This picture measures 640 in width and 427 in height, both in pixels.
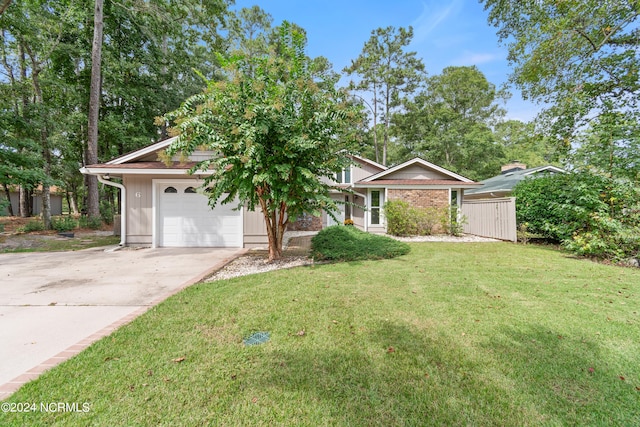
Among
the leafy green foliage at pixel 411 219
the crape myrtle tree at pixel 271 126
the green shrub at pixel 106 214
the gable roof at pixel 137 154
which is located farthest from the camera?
the green shrub at pixel 106 214

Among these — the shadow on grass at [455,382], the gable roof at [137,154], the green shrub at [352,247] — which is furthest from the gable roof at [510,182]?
the gable roof at [137,154]

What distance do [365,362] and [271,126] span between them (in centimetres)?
480

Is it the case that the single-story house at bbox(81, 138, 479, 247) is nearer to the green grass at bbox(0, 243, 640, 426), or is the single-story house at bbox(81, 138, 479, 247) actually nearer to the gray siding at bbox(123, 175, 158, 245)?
the gray siding at bbox(123, 175, 158, 245)

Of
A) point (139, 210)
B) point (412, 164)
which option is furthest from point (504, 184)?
point (139, 210)

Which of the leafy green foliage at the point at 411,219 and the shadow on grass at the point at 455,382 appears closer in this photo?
the shadow on grass at the point at 455,382

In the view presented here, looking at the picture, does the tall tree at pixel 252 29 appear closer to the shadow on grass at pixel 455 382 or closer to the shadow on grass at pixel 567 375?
the shadow on grass at pixel 455 382

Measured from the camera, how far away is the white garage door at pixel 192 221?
924cm

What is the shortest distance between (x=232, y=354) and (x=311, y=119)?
4854mm

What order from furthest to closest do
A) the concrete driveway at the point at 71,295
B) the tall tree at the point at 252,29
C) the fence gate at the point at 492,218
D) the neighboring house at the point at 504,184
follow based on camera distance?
1. the tall tree at the point at 252,29
2. the neighboring house at the point at 504,184
3. the fence gate at the point at 492,218
4. the concrete driveway at the point at 71,295

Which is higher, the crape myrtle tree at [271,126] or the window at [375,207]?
the crape myrtle tree at [271,126]

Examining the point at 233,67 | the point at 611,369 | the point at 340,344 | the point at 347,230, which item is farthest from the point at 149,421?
the point at 347,230

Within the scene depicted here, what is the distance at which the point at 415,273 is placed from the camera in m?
5.60

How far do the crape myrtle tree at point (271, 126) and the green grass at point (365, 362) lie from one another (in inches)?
99.0

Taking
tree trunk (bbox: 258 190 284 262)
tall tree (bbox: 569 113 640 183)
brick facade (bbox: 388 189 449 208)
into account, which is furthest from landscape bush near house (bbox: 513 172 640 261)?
tree trunk (bbox: 258 190 284 262)
